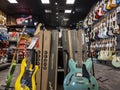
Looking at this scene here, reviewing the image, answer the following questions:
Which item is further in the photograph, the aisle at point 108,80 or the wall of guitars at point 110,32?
the wall of guitars at point 110,32

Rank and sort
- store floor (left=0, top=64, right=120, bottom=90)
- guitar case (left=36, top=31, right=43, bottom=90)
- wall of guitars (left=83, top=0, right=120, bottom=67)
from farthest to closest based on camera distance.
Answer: wall of guitars (left=83, top=0, right=120, bottom=67) < store floor (left=0, top=64, right=120, bottom=90) < guitar case (left=36, top=31, right=43, bottom=90)

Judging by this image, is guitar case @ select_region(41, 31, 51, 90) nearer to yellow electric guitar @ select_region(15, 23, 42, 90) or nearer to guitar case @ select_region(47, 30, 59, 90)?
guitar case @ select_region(47, 30, 59, 90)

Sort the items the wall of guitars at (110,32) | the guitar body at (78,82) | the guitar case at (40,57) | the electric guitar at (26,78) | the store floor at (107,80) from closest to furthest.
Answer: the guitar body at (78,82) → the electric guitar at (26,78) → the guitar case at (40,57) → the store floor at (107,80) → the wall of guitars at (110,32)

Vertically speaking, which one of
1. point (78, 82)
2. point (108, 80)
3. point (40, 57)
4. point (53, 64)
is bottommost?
point (108, 80)

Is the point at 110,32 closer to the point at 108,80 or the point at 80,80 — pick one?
the point at 108,80

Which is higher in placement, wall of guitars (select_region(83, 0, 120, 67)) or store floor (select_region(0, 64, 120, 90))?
wall of guitars (select_region(83, 0, 120, 67))

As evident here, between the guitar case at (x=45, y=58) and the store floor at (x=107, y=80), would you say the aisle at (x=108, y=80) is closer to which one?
the store floor at (x=107, y=80)

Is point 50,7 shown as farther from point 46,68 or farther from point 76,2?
point 46,68

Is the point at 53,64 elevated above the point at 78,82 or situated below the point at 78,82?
above

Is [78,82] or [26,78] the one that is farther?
[26,78]

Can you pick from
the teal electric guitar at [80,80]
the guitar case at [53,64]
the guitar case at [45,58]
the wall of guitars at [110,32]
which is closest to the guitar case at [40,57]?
the guitar case at [45,58]

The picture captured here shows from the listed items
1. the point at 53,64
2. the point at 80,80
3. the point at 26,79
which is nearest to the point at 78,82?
the point at 80,80

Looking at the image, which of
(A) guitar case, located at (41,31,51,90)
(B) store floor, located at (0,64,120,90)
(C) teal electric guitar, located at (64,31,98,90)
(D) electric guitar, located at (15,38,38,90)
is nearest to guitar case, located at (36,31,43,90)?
(A) guitar case, located at (41,31,51,90)

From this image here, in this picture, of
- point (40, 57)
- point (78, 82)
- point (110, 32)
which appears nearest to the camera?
point (78, 82)
